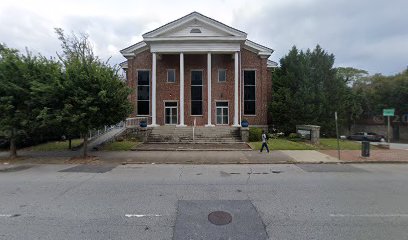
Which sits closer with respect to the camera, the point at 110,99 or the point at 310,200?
the point at 310,200

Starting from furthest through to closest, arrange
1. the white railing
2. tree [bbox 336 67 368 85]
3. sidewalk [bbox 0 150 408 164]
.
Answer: tree [bbox 336 67 368 85] < the white railing < sidewalk [bbox 0 150 408 164]

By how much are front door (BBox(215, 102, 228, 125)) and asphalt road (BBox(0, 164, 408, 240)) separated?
19478 millimetres

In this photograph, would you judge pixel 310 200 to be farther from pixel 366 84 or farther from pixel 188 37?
pixel 366 84

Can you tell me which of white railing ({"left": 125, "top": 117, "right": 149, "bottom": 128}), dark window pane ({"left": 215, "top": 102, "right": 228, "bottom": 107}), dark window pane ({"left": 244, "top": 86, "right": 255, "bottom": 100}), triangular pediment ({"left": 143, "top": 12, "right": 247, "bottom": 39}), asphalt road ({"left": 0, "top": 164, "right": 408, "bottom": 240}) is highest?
triangular pediment ({"left": 143, "top": 12, "right": 247, "bottom": 39})

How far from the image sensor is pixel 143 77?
31.2m

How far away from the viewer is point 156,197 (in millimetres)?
7527

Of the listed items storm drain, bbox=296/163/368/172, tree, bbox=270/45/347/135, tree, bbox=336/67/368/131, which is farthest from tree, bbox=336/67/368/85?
storm drain, bbox=296/163/368/172

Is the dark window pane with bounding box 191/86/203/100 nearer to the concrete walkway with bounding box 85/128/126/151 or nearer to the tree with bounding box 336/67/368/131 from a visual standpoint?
the concrete walkway with bounding box 85/128/126/151

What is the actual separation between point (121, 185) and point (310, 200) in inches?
215

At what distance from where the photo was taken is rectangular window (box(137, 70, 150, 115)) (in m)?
31.0

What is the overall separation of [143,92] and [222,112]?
863cm

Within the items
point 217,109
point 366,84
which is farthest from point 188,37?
point 366,84

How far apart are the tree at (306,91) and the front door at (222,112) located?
16.1 ft

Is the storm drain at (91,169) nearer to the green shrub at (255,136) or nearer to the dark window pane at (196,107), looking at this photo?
the green shrub at (255,136)
